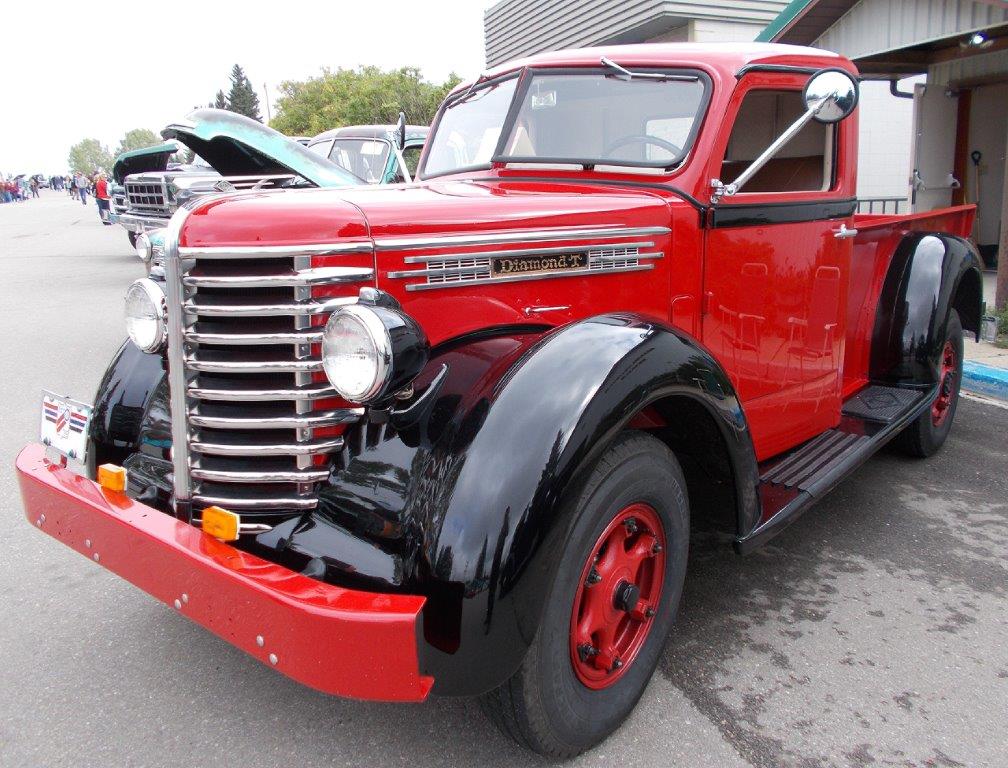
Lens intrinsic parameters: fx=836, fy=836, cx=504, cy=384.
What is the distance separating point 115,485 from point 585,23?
13.2 meters

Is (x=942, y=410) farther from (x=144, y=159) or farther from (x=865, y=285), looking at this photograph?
(x=144, y=159)

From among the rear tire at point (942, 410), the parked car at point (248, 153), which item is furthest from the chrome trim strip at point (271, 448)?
the rear tire at point (942, 410)

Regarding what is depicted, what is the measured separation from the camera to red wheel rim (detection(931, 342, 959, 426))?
4434 mm

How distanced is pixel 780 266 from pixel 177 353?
7.05 ft

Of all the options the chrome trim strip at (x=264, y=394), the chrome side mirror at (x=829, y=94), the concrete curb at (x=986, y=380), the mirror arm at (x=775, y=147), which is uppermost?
the chrome side mirror at (x=829, y=94)

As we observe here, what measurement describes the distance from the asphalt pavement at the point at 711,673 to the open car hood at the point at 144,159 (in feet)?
25.5

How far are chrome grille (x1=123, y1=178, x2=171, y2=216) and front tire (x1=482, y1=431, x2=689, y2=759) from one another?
26.7 ft

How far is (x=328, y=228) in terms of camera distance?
2072 millimetres

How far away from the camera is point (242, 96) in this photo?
48438 millimetres

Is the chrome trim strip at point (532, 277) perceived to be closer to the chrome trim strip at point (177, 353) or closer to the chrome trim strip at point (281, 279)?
the chrome trim strip at point (281, 279)

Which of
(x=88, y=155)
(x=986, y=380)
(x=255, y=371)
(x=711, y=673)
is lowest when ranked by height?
(x=711, y=673)

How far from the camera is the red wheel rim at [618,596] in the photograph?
217cm

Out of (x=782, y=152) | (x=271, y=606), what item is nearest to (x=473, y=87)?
(x=782, y=152)

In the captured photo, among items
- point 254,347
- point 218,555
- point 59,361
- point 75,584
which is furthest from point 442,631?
point 59,361
